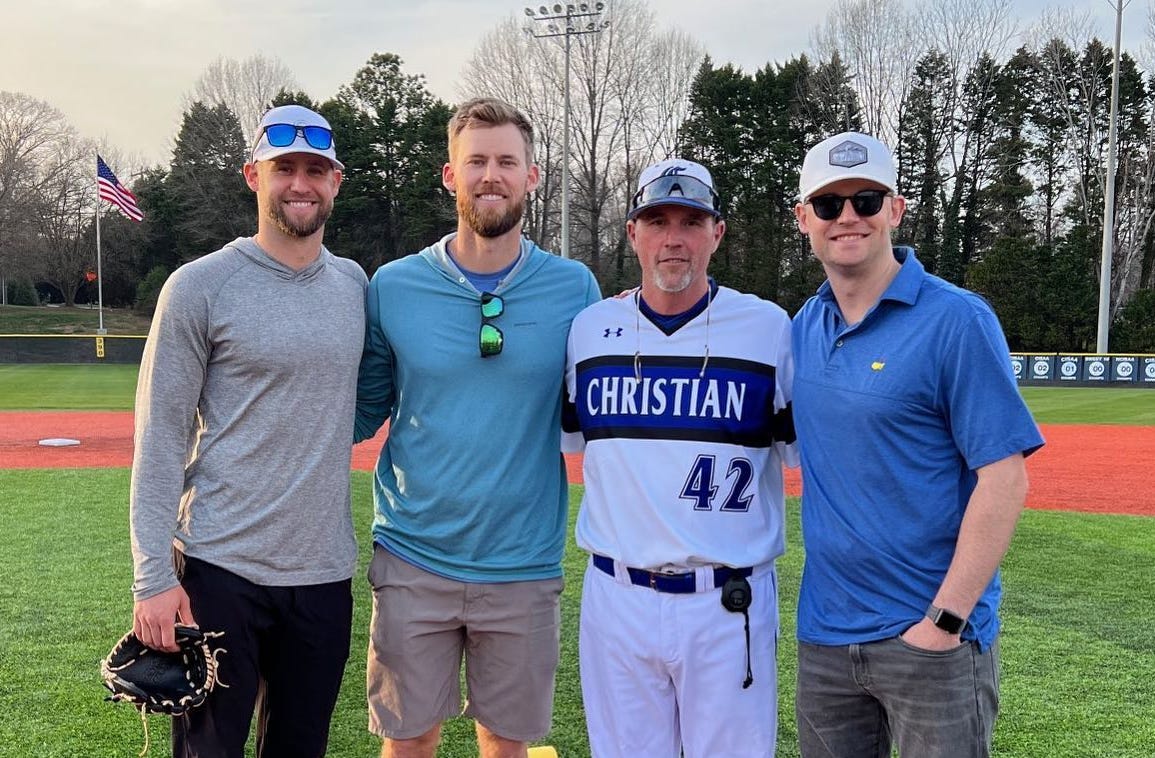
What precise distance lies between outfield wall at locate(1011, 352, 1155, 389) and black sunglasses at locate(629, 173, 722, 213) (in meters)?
26.3

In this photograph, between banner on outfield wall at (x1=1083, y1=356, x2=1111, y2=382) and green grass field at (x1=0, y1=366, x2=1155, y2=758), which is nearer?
green grass field at (x1=0, y1=366, x2=1155, y2=758)

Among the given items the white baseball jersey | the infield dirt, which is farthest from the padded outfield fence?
the white baseball jersey

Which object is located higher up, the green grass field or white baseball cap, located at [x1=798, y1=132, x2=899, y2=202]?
white baseball cap, located at [x1=798, y1=132, x2=899, y2=202]

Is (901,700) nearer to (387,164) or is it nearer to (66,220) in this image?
(387,164)

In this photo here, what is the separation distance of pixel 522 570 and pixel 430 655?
17.0 inches

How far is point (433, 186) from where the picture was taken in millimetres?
43750

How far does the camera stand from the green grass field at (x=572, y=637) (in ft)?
13.5

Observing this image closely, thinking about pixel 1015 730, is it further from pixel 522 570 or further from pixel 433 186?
pixel 433 186

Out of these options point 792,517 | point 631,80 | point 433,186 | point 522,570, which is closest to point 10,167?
point 433,186

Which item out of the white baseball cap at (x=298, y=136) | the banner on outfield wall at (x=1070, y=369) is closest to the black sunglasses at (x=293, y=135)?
the white baseball cap at (x=298, y=136)

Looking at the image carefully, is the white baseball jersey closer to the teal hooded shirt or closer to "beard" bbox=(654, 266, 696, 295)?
"beard" bbox=(654, 266, 696, 295)

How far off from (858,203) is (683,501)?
1.02 meters

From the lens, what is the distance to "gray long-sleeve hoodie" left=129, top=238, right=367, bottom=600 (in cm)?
270

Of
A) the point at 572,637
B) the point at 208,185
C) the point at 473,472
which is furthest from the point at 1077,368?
the point at 208,185
